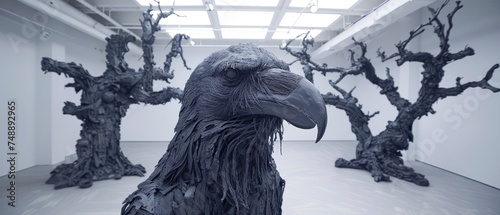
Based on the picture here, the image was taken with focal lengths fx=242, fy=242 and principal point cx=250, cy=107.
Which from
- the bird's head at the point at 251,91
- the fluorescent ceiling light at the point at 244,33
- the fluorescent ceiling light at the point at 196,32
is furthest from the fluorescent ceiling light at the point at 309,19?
the bird's head at the point at 251,91

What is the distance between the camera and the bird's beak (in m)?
0.92

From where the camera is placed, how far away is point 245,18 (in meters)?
6.10

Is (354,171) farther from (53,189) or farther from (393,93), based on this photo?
(53,189)

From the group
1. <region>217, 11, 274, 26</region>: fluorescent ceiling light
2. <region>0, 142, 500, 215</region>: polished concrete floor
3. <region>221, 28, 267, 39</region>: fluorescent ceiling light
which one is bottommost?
<region>0, 142, 500, 215</region>: polished concrete floor

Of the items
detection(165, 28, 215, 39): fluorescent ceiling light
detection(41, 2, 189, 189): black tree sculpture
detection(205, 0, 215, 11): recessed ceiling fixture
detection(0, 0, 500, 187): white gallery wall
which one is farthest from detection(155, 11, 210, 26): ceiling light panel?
detection(0, 0, 500, 187): white gallery wall

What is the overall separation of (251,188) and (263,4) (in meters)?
4.84

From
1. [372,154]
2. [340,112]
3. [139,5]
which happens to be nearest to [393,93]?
[372,154]

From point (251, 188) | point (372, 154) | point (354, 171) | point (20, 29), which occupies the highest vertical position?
point (20, 29)

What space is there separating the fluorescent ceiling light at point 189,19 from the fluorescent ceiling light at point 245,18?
1.30 ft

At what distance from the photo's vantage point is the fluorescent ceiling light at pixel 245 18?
576 cm

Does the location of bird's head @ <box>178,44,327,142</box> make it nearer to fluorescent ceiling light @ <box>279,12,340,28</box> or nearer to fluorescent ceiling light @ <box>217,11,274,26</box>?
fluorescent ceiling light @ <box>217,11,274,26</box>

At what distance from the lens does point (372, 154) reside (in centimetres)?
514

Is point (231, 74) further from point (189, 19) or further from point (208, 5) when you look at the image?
point (189, 19)

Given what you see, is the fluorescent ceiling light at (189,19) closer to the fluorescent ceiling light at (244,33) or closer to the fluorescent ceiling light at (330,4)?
the fluorescent ceiling light at (244,33)
